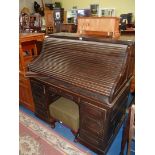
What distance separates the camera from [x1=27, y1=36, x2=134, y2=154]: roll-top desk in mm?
1757

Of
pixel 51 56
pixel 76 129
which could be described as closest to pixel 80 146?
pixel 76 129

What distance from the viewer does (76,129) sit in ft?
7.45

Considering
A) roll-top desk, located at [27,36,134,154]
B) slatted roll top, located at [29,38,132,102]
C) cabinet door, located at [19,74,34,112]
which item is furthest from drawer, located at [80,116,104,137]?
cabinet door, located at [19,74,34,112]

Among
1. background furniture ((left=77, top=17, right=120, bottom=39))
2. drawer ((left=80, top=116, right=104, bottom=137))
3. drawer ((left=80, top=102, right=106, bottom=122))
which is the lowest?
drawer ((left=80, top=116, right=104, bottom=137))

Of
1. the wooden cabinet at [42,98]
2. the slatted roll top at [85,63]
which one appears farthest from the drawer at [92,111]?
the wooden cabinet at [42,98]

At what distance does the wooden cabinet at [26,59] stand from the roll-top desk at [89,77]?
37 cm

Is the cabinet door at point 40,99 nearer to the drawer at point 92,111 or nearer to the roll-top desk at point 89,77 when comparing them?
the roll-top desk at point 89,77

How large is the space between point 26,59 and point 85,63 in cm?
123

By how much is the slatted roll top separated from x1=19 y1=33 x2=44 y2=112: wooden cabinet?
1.24 feet

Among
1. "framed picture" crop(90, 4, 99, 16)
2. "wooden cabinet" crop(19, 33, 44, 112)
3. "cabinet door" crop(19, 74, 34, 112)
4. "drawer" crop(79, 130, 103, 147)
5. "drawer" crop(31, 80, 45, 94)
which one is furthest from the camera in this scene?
"framed picture" crop(90, 4, 99, 16)

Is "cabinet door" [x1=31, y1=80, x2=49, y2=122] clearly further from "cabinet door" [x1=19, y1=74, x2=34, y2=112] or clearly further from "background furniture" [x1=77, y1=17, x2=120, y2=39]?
"background furniture" [x1=77, y1=17, x2=120, y2=39]

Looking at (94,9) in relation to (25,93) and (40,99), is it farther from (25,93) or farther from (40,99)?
(40,99)

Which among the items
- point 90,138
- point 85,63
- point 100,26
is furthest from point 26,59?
point 90,138
